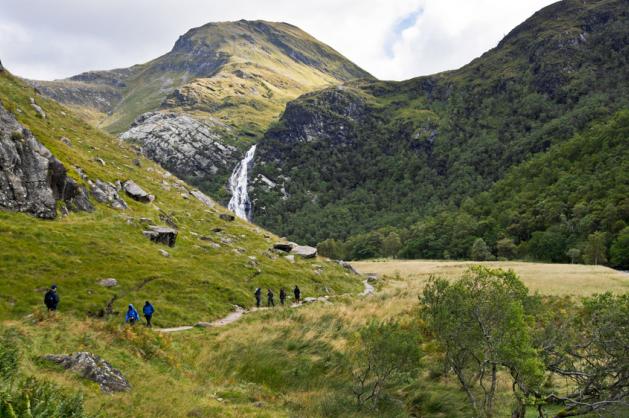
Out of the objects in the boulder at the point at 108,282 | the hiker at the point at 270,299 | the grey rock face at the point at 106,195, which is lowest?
the hiker at the point at 270,299

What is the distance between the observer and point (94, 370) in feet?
47.8

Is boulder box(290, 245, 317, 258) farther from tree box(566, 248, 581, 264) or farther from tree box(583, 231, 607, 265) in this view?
tree box(566, 248, 581, 264)

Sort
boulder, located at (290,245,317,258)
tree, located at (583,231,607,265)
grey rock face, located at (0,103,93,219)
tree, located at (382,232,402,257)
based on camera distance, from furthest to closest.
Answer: tree, located at (382,232,402,257), tree, located at (583,231,607,265), boulder, located at (290,245,317,258), grey rock face, located at (0,103,93,219)

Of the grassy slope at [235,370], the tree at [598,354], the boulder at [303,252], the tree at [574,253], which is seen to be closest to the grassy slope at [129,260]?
the boulder at [303,252]

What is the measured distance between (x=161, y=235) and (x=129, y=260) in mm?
8126

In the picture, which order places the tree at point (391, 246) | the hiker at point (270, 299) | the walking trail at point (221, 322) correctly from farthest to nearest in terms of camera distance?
the tree at point (391, 246), the hiker at point (270, 299), the walking trail at point (221, 322)

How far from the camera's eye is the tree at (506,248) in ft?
452

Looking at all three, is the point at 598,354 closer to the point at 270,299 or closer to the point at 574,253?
the point at 270,299

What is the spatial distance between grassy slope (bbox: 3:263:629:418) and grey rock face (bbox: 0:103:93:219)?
25.3 m

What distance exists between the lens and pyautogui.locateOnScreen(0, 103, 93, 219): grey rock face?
43031mm

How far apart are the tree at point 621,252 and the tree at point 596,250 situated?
3.25 metres

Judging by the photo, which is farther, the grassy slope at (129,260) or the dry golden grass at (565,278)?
the dry golden grass at (565,278)

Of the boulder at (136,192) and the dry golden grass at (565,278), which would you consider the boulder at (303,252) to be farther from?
the boulder at (136,192)

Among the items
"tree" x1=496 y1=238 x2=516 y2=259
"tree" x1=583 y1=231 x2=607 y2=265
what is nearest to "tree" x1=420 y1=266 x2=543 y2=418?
"tree" x1=583 y1=231 x2=607 y2=265
